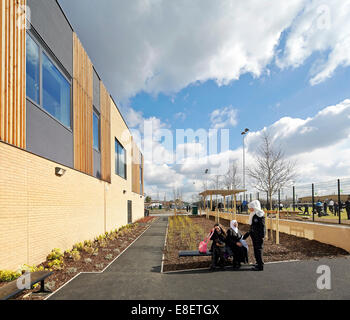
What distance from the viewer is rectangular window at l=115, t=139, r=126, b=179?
61.7 feet

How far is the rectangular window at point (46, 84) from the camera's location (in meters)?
7.20

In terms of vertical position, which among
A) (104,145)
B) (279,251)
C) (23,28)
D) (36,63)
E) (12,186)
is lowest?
(279,251)

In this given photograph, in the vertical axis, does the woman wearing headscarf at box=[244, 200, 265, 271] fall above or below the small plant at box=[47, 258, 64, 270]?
above

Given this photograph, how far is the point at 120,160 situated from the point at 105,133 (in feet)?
17.5

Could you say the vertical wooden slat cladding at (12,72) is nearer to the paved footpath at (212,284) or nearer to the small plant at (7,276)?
the small plant at (7,276)

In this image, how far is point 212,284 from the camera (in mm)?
5508

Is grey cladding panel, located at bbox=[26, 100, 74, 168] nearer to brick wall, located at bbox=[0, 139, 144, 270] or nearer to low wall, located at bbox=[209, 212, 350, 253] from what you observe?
brick wall, located at bbox=[0, 139, 144, 270]

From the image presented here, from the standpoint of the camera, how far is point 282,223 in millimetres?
12828

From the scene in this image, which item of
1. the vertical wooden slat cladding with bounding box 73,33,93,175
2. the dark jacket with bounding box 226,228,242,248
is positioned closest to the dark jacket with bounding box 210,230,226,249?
the dark jacket with bounding box 226,228,242,248

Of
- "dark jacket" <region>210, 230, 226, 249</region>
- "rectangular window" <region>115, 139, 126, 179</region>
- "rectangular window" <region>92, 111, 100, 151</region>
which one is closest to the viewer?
"dark jacket" <region>210, 230, 226, 249</region>

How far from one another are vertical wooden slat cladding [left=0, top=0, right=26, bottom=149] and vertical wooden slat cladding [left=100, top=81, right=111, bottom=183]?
7886mm
